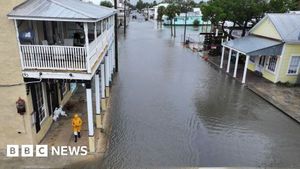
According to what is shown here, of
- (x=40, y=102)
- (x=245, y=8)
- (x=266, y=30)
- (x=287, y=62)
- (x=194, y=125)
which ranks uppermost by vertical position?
(x=245, y=8)

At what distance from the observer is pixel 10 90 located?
30.7 ft

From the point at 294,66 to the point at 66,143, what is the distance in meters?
17.9

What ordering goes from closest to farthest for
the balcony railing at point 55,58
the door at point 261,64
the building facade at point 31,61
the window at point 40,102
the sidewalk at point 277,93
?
the building facade at point 31,61
the balcony railing at point 55,58
the window at point 40,102
the sidewalk at point 277,93
the door at point 261,64

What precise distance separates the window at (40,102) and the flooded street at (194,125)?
319 centimetres

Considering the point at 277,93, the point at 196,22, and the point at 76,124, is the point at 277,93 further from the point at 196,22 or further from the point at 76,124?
the point at 196,22

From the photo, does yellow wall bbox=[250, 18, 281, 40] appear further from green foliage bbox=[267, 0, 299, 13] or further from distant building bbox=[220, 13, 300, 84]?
green foliage bbox=[267, 0, 299, 13]

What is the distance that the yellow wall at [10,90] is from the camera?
863 cm

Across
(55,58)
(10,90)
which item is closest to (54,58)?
(55,58)

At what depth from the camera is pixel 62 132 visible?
454 inches

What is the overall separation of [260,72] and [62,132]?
17.7 m

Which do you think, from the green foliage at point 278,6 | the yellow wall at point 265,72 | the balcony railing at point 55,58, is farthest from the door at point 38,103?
the green foliage at point 278,6

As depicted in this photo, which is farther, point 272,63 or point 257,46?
point 272,63

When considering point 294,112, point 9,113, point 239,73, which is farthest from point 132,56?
point 9,113

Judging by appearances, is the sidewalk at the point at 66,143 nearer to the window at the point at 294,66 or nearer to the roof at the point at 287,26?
the roof at the point at 287,26
